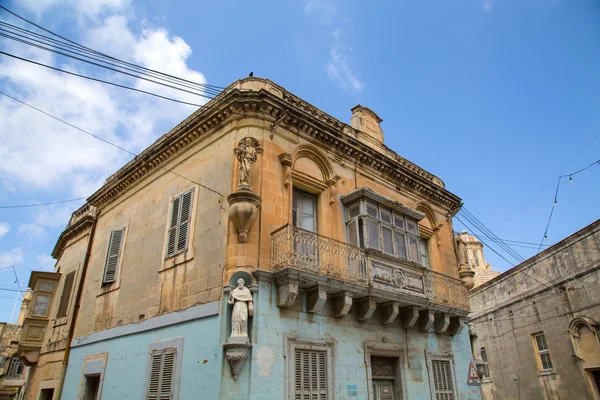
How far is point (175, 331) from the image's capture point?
968cm

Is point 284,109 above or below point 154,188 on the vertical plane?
above

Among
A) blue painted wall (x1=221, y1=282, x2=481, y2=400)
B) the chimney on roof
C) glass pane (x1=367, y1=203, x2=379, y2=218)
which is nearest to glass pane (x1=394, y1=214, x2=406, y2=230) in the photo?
glass pane (x1=367, y1=203, x2=379, y2=218)

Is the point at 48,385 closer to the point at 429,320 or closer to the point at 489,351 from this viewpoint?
the point at 429,320

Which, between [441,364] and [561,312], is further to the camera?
[561,312]

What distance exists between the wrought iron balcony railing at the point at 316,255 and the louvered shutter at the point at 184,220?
2.61 metres

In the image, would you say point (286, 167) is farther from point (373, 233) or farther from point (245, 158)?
point (373, 233)

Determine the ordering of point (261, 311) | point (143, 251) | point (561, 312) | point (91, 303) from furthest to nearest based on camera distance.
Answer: point (561, 312)
point (91, 303)
point (143, 251)
point (261, 311)

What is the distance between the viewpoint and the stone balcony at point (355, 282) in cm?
905

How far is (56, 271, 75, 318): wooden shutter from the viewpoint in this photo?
15.3m

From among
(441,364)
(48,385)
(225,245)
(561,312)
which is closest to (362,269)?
(225,245)

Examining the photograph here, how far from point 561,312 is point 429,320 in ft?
37.0

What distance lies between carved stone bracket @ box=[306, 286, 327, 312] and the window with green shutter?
3.43 m

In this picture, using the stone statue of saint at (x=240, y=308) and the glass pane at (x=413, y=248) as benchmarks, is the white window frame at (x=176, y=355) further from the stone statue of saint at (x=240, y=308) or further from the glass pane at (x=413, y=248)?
the glass pane at (x=413, y=248)

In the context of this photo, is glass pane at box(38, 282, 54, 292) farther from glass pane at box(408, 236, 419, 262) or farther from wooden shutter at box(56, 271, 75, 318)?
glass pane at box(408, 236, 419, 262)
